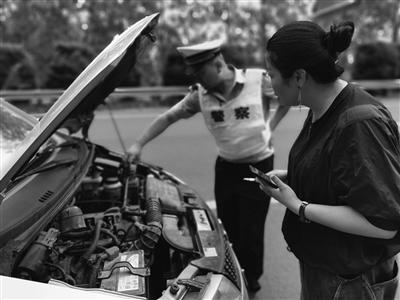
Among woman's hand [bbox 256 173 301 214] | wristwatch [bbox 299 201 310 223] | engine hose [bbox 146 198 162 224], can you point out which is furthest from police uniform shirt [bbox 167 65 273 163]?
wristwatch [bbox 299 201 310 223]

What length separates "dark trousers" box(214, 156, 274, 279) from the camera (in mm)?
2914

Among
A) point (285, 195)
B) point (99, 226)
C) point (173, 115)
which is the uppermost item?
point (285, 195)

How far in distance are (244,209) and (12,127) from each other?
163 centimetres

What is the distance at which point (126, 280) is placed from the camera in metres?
1.69

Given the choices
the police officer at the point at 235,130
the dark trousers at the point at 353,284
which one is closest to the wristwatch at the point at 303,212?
the dark trousers at the point at 353,284

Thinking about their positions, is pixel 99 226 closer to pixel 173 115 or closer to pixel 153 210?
pixel 153 210

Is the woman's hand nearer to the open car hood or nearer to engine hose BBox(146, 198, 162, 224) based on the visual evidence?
engine hose BBox(146, 198, 162, 224)

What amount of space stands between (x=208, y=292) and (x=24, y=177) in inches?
47.0

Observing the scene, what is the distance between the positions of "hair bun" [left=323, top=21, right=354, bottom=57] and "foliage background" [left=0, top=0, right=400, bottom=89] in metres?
10.8

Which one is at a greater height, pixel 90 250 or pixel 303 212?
pixel 303 212

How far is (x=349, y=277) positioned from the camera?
5.11ft

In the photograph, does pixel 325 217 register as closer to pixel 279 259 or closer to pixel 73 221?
pixel 73 221

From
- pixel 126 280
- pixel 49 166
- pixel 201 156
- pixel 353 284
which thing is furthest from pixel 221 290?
pixel 201 156

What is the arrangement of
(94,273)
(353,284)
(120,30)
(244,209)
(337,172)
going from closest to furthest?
(337,172) → (353,284) → (94,273) → (244,209) → (120,30)
